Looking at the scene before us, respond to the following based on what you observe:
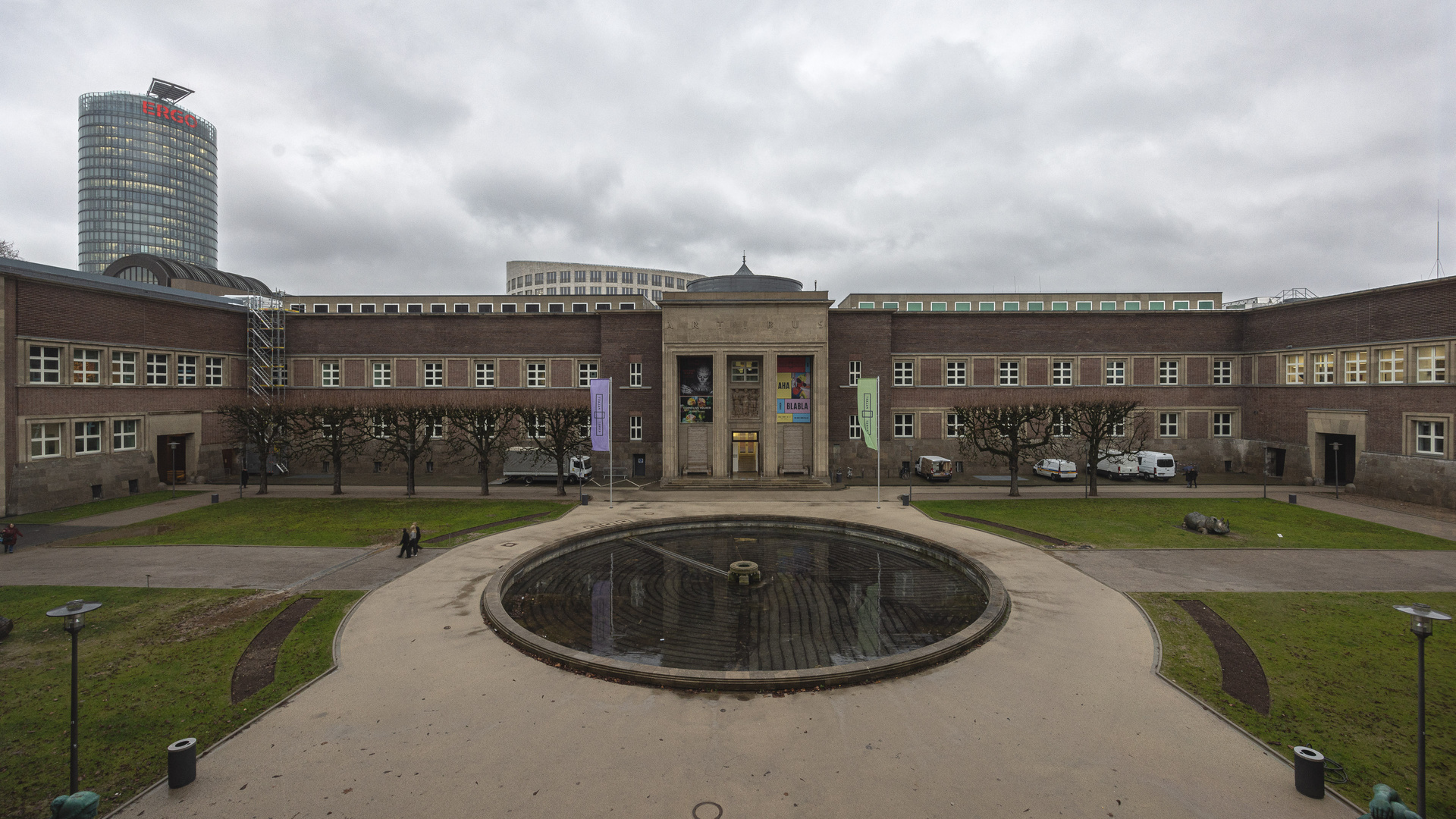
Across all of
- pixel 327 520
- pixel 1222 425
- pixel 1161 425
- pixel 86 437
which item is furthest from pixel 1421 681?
pixel 86 437

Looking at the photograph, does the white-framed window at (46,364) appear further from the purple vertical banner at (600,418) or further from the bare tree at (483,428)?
the purple vertical banner at (600,418)

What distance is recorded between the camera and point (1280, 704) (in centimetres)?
→ 1145

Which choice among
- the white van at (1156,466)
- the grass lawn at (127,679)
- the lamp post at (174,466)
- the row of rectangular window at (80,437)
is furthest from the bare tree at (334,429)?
the white van at (1156,466)

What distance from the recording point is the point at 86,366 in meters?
35.0

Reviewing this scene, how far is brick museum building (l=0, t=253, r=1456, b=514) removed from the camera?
34125 mm

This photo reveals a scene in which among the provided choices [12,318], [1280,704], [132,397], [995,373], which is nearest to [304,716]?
[1280,704]

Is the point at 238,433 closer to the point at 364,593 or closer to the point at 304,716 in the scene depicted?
the point at 364,593

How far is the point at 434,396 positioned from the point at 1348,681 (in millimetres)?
52703

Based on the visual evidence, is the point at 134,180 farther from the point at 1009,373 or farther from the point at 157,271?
the point at 1009,373

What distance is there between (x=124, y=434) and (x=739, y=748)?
47.3 m

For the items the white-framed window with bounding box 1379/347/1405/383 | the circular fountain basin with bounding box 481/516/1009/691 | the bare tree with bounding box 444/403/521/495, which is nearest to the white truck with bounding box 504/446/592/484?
the bare tree with bounding box 444/403/521/495

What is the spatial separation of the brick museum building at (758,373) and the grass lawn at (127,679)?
24.9 meters

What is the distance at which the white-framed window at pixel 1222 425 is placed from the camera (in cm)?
4734

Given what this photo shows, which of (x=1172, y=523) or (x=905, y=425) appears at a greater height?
(x=905, y=425)
